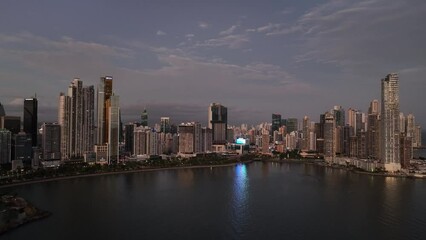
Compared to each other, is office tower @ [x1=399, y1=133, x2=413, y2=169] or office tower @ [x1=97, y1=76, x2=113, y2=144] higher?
office tower @ [x1=97, y1=76, x2=113, y2=144]

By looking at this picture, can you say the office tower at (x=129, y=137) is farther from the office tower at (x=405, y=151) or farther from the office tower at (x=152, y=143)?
the office tower at (x=405, y=151)

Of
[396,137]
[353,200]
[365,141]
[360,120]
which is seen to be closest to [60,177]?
[353,200]

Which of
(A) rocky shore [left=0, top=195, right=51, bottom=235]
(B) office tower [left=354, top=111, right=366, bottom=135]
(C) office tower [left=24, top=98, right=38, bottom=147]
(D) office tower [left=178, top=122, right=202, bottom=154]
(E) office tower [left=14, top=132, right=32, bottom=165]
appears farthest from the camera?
(B) office tower [left=354, top=111, right=366, bottom=135]

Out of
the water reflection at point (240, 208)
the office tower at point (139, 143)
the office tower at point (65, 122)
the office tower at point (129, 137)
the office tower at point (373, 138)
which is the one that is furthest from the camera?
the office tower at point (129, 137)

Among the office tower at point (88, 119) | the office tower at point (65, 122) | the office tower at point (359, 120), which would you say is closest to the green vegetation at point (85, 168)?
the office tower at point (65, 122)

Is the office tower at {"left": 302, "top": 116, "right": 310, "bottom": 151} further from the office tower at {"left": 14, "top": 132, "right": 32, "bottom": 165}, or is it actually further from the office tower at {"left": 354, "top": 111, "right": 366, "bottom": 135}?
the office tower at {"left": 14, "top": 132, "right": 32, "bottom": 165}

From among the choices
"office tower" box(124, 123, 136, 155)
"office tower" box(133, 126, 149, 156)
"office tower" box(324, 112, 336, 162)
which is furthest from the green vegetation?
"office tower" box(324, 112, 336, 162)
